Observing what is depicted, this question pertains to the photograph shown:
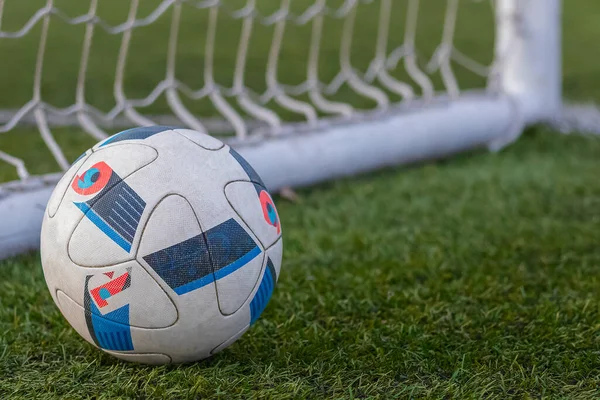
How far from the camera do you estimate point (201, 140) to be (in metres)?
2.22

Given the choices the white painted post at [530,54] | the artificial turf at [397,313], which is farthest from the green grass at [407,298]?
the white painted post at [530,54]

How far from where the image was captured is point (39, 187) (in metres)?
3.13

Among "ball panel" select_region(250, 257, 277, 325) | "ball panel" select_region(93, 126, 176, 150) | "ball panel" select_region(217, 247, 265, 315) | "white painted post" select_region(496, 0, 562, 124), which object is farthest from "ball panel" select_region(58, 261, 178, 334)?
"white painted post" select_region(496, 0, 562, 124)

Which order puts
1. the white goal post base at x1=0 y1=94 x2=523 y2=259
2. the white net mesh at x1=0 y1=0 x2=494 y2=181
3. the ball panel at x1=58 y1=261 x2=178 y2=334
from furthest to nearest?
the white net mesh at x1=0 y1=0 x2=494 y2=181 → the white goal post base at x1=0 y1=94 x2=523 y2=259 → the ball panel at x1=58 y1=261 x2=178 y2=334

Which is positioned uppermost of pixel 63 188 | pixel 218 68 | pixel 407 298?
pixel 63 188

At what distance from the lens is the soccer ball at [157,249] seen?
202 cm

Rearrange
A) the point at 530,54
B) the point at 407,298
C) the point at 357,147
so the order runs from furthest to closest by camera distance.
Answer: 1. the point at 530,54
2. the point at 357,147
3. the point at 407,298

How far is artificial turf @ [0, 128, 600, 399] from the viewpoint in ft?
6.97

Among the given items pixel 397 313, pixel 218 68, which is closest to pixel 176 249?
pixel 397 313

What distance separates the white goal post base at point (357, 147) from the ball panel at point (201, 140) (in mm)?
1060

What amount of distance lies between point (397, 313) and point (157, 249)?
91 cm

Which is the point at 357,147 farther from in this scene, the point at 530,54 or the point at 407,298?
the point at 407,298

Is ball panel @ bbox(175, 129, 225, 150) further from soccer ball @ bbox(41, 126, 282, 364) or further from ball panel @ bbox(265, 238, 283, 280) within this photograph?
ball panel @ bbox(265, 238, 283, 280)

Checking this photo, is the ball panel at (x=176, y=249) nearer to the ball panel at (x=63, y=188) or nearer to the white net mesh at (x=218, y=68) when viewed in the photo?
the ball panel at (x=63, y=188)
